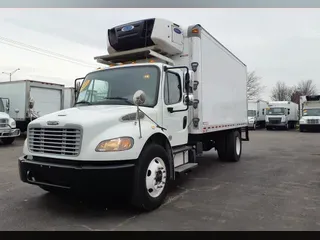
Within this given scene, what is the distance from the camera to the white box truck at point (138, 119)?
4055 mm

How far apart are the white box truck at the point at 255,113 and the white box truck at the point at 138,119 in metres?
24.1

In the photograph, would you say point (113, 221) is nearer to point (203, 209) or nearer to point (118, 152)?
point (118, 152)

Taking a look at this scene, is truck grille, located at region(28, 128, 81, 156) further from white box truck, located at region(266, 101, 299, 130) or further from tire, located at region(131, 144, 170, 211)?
white box truck, located at region(266, 101, 299, 130)

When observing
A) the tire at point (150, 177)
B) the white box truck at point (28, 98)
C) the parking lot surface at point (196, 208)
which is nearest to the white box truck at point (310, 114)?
the parking lot surface at point (196, 208)

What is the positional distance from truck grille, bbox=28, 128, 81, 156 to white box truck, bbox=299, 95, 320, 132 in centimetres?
2755

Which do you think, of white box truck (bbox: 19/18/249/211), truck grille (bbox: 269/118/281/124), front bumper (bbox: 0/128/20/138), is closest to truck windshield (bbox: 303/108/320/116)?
truck grille (bbox: 269/118/281/124)

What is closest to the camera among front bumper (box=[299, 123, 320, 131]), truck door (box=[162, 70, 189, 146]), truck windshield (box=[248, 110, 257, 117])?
truck door (box=[162, 70, 189, 146])

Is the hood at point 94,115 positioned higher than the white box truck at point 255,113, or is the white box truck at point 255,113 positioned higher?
the white box truck at point 255,113

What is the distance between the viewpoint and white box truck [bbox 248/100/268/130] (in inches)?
1229

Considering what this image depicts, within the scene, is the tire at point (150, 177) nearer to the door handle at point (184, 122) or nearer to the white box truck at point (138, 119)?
the white box truck at point (138, 119)

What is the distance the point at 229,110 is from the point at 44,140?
5883 mm

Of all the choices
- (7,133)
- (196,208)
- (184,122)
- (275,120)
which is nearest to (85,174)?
(196,208)

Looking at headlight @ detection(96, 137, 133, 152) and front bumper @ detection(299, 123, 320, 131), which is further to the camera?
front bumper @ detection(299, 123, 320, 131)

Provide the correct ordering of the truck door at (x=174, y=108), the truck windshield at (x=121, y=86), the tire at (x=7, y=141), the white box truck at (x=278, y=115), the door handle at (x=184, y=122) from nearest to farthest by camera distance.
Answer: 1. the truck windshield at (x=121, y=86)
2. the truck door at (x=174, y=108)
3. the door handle at (x=184, y=122)
4. the tire at (x=7, y=141)
5. the white box truck at (x=278, y=115)
